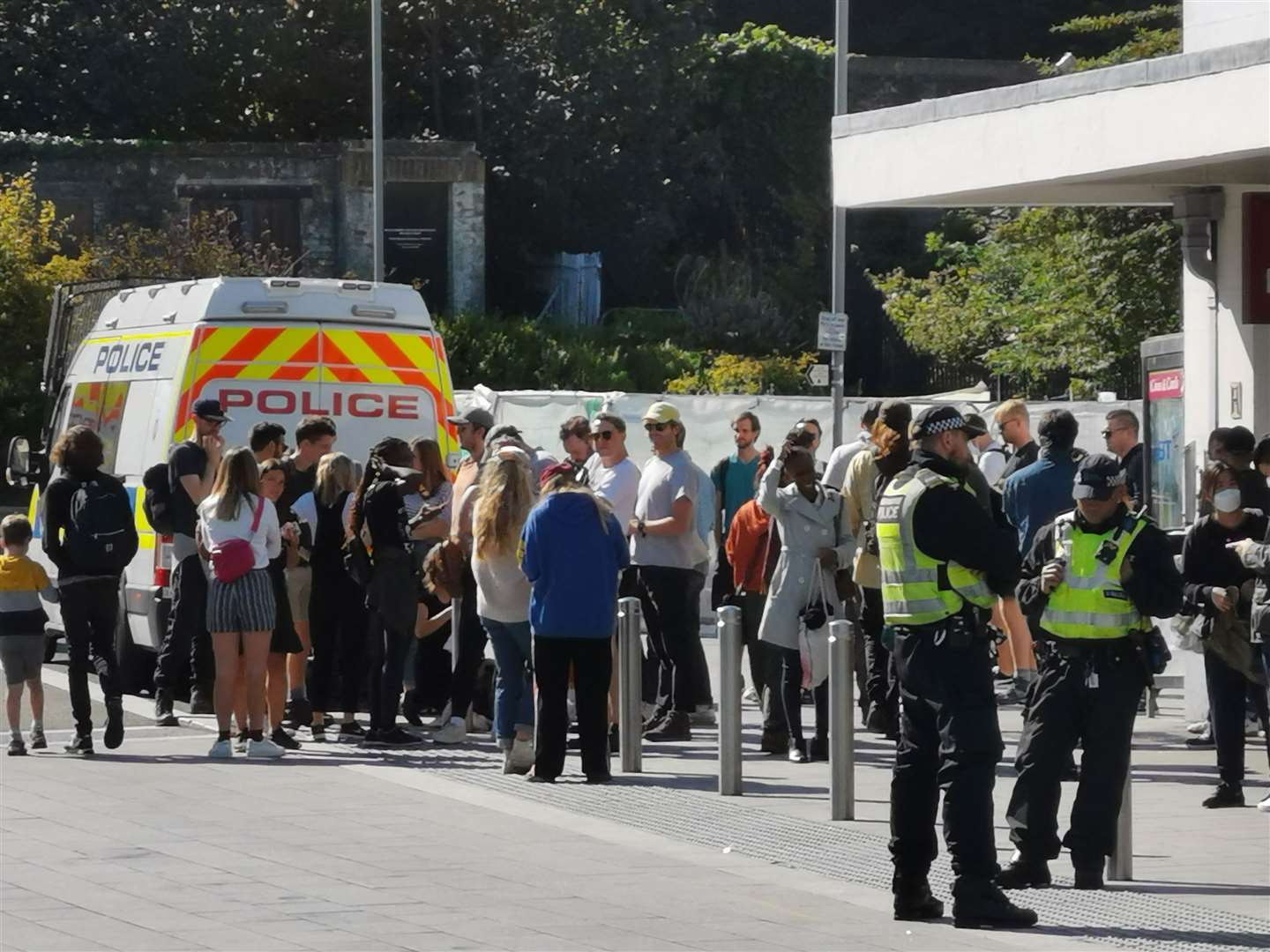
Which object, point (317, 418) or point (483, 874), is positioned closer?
point (483, 874)

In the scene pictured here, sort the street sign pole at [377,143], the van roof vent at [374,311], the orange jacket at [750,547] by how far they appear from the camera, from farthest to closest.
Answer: the street sign pole at [377,143]
the van roof vent at [374,311]
the orange jacket at [750,547]

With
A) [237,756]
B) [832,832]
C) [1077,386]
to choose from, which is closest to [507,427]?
[237,756]

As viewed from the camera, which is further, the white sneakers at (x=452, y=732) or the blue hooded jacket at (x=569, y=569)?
the white sneakers at (x=452, y=732)

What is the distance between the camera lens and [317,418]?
14.7m

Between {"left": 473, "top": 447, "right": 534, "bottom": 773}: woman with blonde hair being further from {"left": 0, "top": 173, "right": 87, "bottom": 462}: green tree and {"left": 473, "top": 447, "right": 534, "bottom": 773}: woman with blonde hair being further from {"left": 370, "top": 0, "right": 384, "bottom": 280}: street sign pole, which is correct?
{"left": 0, "top": 173, "right": 87, "bottom": 462}: green tree

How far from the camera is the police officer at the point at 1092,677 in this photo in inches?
364

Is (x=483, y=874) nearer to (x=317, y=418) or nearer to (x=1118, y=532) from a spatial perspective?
(x=1118, y=532)


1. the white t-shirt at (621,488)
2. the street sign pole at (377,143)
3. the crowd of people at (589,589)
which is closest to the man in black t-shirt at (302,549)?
the crowd of people at (589,589)

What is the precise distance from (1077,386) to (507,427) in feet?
79.7

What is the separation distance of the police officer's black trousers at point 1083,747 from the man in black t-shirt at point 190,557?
6497mm

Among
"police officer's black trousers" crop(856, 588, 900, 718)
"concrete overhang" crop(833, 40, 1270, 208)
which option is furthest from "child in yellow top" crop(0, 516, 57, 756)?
"concrete overhang" crop(833, 40, 1270, 208)

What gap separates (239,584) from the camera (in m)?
13.3

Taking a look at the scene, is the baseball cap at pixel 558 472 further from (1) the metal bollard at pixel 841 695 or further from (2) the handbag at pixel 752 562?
(1) the metal bollard at pixel 841 695

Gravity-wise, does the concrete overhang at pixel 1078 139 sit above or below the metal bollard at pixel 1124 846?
above
